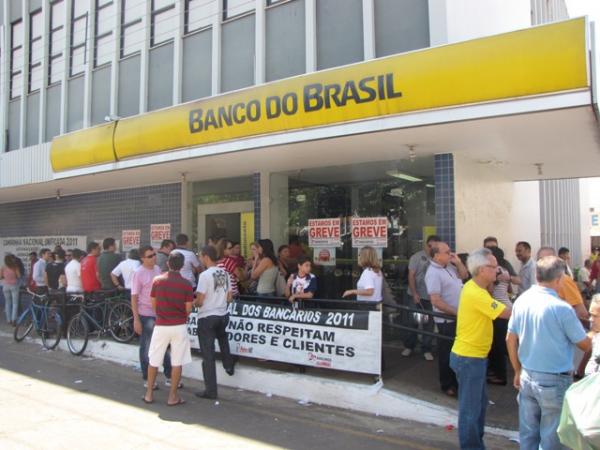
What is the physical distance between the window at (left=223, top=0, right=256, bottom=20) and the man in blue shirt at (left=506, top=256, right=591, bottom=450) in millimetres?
7390

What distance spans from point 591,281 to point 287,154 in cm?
1062

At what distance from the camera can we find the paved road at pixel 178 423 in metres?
4.84

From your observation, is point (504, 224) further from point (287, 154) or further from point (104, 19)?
point (104, 19)

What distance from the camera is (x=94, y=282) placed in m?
9.26

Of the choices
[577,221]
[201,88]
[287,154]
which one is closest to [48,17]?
[201,88]

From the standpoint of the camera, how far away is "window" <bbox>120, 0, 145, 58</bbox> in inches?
428

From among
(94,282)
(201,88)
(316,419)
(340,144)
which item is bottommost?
(316,419)

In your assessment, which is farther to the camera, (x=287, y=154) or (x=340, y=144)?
(x=287, y=154)

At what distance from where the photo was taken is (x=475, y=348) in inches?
165

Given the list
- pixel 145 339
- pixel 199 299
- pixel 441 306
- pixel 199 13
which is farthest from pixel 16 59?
pixel 441 306

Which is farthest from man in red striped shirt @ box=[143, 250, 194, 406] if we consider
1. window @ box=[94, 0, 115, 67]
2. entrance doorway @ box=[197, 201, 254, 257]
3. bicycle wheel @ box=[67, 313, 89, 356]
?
window @ box=[94, 0, 115, 67]

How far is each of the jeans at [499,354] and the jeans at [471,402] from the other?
2070mm

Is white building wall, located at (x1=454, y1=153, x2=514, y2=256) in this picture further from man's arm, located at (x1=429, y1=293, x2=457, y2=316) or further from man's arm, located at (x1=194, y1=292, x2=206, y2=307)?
man's arm, located at (x1=194, y1=292, x2=206, y2=307)

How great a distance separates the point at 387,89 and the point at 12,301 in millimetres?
10148
